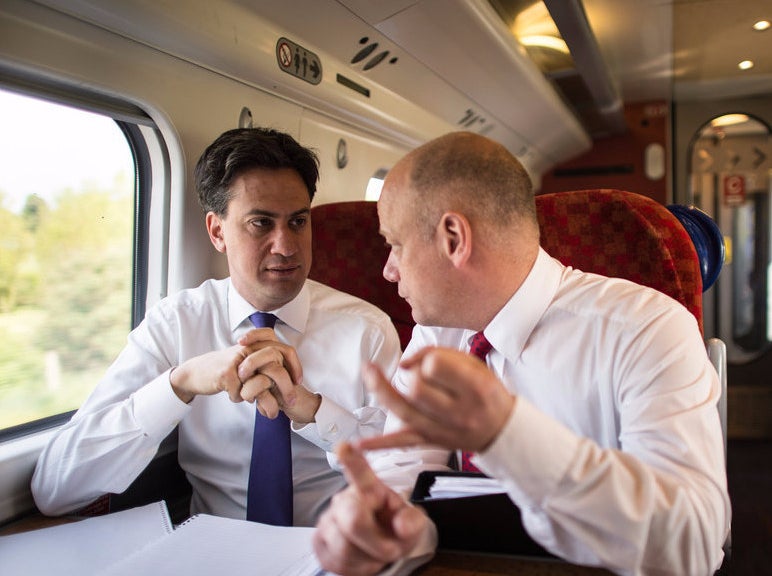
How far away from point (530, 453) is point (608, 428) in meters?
0.53

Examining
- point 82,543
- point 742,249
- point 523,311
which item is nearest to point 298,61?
point 523,311

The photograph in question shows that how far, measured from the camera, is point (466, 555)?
3.64ft

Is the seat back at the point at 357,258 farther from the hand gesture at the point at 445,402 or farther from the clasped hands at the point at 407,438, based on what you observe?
the hand gesture at the point at 445,402


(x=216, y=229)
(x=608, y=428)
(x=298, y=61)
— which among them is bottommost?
(x=608, y=428)

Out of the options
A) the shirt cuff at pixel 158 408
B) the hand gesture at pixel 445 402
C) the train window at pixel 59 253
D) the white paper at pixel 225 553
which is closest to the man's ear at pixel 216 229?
the train window at pixel 59 253

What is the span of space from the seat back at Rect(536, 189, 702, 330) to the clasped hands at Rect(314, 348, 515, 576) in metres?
1.06

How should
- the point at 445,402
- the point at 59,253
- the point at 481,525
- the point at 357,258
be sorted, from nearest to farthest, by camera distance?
1. the point at 445,402
2. the point at 481,525
3. the point at 59,253
4. the point at 357,258

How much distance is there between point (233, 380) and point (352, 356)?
582mm

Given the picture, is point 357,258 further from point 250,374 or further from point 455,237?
point 455,237

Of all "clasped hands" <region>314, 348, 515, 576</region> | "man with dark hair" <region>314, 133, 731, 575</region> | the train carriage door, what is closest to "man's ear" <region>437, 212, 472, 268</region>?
"man with dark hair" <region>314, 133, 731, 575</region>

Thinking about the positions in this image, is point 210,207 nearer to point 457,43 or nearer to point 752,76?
point 457,43

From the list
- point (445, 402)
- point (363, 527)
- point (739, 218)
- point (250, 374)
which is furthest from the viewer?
point (739, 218)

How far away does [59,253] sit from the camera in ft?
6.32

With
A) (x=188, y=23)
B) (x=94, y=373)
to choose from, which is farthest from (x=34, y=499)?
(x=188, y=23)
